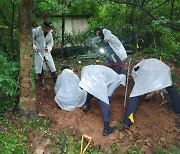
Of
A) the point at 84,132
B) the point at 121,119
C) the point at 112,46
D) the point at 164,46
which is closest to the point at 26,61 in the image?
the point at 84,132

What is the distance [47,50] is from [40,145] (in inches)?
123

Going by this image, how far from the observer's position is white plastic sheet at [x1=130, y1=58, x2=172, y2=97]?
732 cm

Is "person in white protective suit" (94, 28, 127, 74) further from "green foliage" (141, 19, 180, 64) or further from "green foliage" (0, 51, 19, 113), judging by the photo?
"green foliage" (0, 51, 19, 113)

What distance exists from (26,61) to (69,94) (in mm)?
1430

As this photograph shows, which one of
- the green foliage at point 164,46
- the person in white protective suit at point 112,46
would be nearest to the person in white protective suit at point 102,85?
the person in white protective suit at point 112,46

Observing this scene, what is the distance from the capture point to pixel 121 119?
296 inches

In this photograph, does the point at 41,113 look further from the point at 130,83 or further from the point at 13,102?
the point at 130,83

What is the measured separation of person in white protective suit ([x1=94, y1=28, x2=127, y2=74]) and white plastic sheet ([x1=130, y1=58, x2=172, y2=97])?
1815 millimetres

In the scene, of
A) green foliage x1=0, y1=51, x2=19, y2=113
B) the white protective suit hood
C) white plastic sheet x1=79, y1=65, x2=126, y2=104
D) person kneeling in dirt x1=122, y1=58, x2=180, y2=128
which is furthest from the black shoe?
the white protective suit hood

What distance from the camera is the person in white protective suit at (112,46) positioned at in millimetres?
9516

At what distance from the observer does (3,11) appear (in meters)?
8.16

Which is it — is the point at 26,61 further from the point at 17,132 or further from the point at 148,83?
the point at 148,83

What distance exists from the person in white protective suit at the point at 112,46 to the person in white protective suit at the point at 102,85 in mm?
2204

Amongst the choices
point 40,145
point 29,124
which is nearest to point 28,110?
point 29,124
